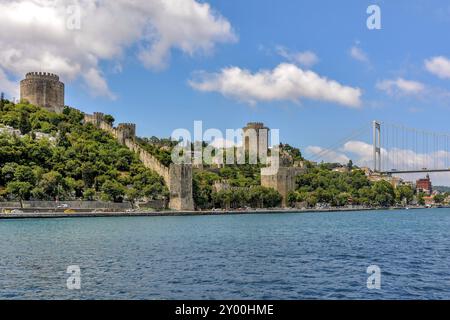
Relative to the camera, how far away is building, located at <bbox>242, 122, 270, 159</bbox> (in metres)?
84.1

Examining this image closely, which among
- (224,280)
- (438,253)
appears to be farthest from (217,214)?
(224,280)

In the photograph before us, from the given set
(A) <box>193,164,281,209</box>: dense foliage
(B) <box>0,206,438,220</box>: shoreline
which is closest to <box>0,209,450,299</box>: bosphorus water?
(B) <box>0,206,438,220</box>: shoreline

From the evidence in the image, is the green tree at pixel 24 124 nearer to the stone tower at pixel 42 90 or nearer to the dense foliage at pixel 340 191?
the stone tower at pixel 42 90

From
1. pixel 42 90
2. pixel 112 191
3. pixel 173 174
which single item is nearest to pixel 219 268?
pixel 112 191

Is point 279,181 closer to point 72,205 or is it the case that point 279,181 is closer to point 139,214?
point 139,214

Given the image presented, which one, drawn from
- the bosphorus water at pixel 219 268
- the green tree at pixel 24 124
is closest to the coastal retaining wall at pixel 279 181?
the green tree at pixel 24 124

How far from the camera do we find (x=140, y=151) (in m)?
61.1

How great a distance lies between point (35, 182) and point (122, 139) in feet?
68.0

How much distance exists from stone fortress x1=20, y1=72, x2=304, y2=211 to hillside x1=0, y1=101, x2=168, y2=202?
104 centimetres

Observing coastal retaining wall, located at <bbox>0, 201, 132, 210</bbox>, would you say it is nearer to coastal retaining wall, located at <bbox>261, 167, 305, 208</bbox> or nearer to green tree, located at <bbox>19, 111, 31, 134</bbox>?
green tree, located at <bbox>19, 111, 31, 134</bbox>

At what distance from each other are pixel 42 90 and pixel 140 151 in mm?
13751

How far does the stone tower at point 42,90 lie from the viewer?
64625mm
